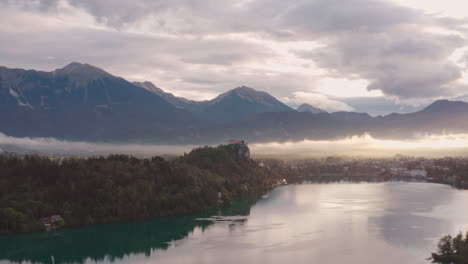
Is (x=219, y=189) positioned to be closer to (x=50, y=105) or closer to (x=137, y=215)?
(x=137, y=215)

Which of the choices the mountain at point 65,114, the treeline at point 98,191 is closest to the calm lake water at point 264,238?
the treeline at point 98,191

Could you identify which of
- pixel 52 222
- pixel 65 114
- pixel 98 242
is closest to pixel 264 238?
pixel 98 242

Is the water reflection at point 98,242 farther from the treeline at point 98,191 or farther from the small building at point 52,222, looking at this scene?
the treeline at point 98,191

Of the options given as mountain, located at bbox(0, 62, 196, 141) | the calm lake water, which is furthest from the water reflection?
mountain, located at bbox(0, 62, 196, 141)

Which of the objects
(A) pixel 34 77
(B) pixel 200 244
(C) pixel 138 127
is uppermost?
(A) pixel 34 77

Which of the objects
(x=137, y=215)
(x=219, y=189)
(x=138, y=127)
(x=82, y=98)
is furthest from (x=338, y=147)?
(x=137, y=215)

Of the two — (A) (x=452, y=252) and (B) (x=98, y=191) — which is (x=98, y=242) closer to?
(B) (x=98, y=191)
